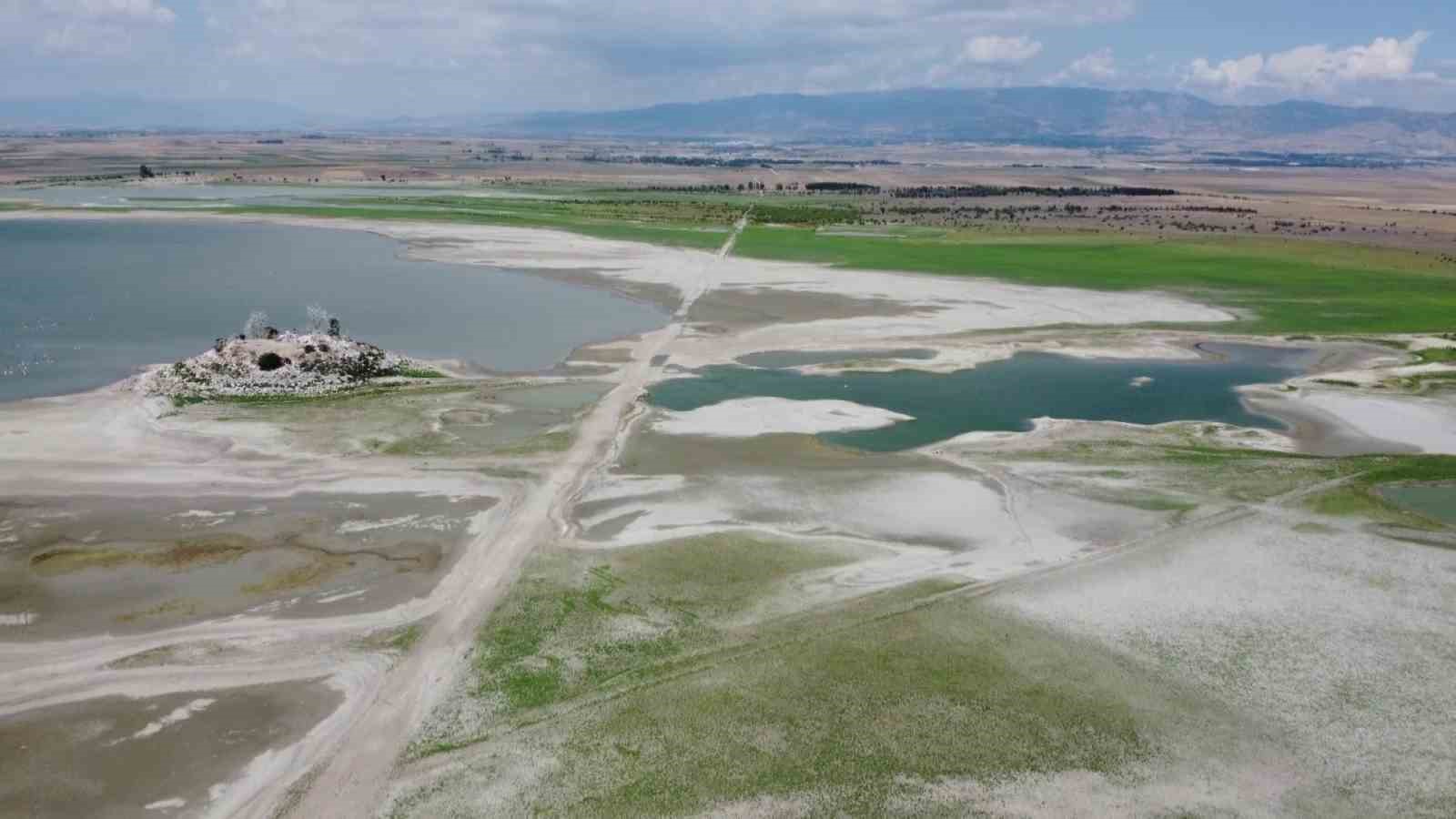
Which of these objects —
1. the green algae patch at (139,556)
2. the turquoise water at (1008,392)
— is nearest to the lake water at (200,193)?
the turquoise water at (1008,392)

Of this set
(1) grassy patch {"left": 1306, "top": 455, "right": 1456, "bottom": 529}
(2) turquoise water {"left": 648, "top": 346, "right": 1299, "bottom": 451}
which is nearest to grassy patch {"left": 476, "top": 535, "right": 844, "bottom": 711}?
(2) turquoise water {"left": 648, "top": 346, "right": 1299, "bottom": 451}

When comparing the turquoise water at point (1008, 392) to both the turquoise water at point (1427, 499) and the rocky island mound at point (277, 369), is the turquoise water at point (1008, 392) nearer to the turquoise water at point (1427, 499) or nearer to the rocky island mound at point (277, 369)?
the turquoise water at point (1427, 499)

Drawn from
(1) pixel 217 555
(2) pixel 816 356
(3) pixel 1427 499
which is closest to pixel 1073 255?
(2) pixel 816 356

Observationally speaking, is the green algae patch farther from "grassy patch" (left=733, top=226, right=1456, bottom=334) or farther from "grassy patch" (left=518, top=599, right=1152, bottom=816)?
"grassy patch" (left=733, top=226, right=1456, bottom=334)

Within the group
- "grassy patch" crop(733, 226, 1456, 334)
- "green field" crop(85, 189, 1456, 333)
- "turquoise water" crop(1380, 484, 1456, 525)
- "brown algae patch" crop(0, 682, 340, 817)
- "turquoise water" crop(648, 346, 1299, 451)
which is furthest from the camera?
"green field" crop(85, 189, 1456, 333)

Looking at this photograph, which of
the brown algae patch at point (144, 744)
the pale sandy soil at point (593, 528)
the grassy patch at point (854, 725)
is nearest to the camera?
the brown algae patch at point (144, 744)

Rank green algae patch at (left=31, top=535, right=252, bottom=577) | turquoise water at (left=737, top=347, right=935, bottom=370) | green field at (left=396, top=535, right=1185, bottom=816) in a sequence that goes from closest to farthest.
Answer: green field at (left=396, top=535, right=1185, bottom=816), green algae patch at (left=31, top=535, right=252, bottom=577), turquoise water at (left=737, top=347, right=935, bottom=370)
